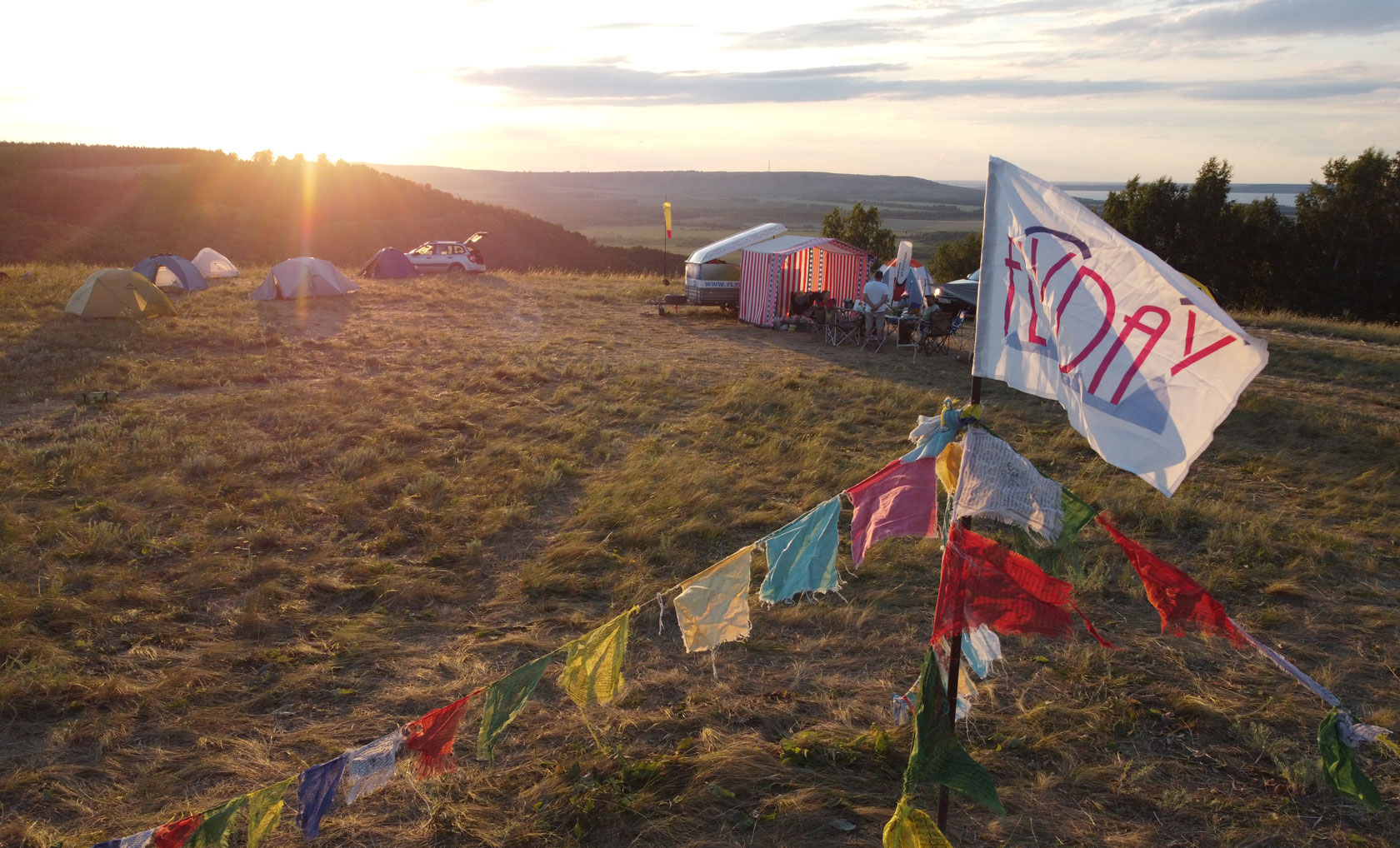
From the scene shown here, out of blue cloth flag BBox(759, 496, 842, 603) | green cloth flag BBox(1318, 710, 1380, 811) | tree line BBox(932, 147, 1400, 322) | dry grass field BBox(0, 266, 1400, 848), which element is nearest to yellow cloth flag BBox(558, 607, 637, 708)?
blue cloth flag BBox(759, 496, 842, 603)

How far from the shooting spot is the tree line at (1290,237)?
27703 millimetres

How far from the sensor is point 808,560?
136 inches

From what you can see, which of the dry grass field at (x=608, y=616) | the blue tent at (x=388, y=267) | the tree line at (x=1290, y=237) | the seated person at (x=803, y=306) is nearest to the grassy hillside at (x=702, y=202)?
the tree line at (x=1290, y=237)

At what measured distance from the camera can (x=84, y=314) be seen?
16.5m

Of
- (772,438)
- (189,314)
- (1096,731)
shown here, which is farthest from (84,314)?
(1096,731)

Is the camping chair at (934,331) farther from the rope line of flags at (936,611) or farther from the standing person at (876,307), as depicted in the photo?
the rope line of flags at (936,611)

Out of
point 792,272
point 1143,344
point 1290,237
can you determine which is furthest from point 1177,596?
point 1290,237

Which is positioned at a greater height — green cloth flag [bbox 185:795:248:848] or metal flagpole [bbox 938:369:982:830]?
metal flagpole [bbox 938:369:982:830]

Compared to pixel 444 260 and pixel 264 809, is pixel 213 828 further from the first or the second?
pixel 444 260

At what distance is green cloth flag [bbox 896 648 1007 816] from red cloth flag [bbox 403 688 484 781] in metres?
1.67

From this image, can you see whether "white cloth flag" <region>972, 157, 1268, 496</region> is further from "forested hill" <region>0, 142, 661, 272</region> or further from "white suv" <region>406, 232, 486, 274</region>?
"forested hill" <region>0, 142, 661, 272</region>

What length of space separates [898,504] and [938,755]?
2.98ft

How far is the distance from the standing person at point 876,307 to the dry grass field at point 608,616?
4.84 metres

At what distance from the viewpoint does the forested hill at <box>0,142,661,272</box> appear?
129 ft
